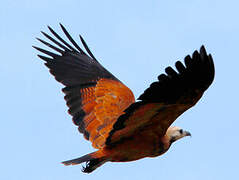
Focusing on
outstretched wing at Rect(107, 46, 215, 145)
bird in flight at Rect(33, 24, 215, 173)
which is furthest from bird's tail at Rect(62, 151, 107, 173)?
outstretched wing at Rect(107, 46, 215, 145)

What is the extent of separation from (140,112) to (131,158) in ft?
5.35

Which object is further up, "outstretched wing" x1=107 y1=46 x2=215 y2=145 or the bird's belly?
"outstretched wing" x1=107 y1=46 x2=215 y2=145

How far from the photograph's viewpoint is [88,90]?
13703mm

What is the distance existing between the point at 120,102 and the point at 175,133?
5.17ft

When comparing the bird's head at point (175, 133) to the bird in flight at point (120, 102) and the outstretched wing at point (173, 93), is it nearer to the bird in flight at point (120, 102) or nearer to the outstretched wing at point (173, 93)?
the bird in flight at point (120, 102)

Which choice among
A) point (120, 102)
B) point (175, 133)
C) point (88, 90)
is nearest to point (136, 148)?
point (175, 133)

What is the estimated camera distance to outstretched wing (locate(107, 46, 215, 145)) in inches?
393

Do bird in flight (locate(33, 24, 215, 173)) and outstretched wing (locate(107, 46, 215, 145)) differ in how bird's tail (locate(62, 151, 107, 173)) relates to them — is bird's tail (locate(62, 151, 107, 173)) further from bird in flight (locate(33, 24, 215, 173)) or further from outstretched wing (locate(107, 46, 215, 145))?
outstretched wing (locate(107, 46, 215, 145))

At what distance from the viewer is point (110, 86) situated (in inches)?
543

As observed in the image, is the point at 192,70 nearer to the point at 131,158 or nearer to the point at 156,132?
the point at 156,132

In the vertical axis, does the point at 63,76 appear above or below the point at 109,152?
above

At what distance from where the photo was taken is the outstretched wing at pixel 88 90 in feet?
41.3

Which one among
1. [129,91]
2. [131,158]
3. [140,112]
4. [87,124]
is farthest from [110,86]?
[140,112]

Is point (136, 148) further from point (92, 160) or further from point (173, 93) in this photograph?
point (173, 93)
